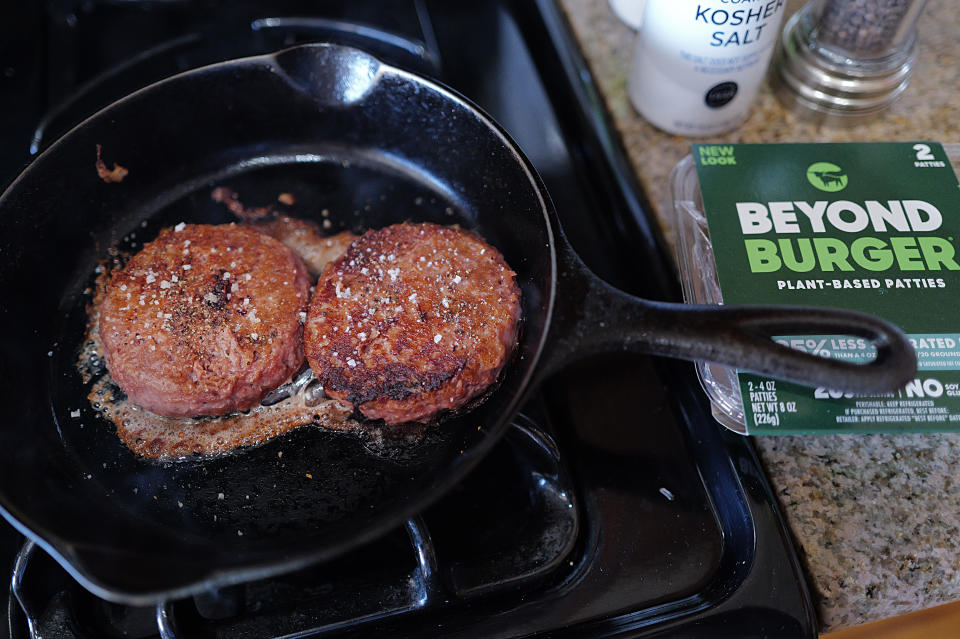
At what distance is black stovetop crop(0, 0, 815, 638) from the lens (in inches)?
26.5

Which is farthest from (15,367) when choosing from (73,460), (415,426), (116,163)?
(415,426)

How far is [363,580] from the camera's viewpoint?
721mm

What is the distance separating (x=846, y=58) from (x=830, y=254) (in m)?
0.32

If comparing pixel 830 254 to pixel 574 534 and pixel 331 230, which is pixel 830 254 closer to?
pixel 574 534

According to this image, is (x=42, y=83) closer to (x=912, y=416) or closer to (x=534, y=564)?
(x=534, y=564)

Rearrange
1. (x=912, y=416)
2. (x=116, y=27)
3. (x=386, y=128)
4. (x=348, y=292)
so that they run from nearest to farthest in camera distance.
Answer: (x=912, y=416)
(x=348, y=292)
(x=386, y=128)
(x=116, y=27)

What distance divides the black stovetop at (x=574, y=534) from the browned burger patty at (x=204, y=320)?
0.65 ft

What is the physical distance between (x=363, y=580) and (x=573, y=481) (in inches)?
9.6

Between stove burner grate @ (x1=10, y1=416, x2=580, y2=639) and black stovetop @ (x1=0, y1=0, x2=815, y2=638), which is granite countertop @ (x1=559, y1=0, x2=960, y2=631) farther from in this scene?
stove burner grate @ (x1=10, y1=416, x2=580, y2=639)

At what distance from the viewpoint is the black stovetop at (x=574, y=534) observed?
673 mm

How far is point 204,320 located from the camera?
802 mm

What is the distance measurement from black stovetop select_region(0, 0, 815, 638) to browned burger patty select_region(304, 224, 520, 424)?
0.10 meters

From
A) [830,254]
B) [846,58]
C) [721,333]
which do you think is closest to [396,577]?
[721,333]

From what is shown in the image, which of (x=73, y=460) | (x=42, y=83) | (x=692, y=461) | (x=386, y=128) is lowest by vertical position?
(x=692, y=461)
